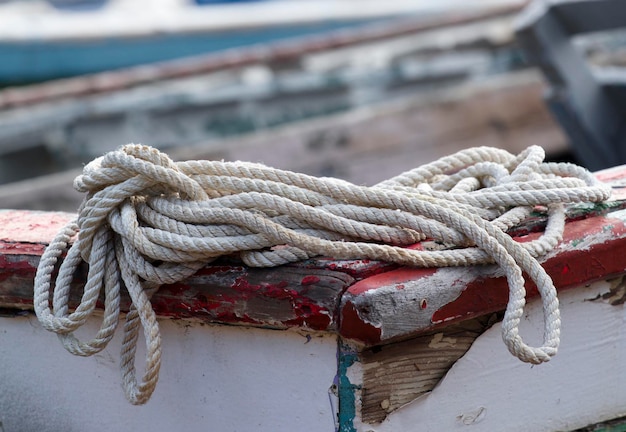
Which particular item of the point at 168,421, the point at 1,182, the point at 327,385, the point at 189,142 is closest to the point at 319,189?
the point at 327,385

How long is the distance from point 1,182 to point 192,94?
1.15m

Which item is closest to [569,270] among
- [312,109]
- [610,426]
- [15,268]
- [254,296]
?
[610,426]

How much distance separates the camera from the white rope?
1128 mm

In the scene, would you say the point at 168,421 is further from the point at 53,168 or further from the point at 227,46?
the point at 227,46

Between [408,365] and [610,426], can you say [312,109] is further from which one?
[408,365]

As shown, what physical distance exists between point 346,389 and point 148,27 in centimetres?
614

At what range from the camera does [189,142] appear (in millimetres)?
4344

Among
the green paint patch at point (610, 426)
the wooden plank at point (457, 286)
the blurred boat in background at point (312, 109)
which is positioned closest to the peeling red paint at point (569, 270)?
the wooden plank at point (457, 286)

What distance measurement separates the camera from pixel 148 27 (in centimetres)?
683

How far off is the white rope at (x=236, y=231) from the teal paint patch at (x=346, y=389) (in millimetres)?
143

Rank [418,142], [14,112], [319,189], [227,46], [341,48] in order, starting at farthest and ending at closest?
[227,46]
[341,48]
[14,112]
[418,142]
[319,189]

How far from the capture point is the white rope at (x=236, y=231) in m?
1.13

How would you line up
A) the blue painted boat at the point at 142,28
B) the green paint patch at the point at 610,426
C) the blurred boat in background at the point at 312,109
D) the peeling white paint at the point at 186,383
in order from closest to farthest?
the peeling white paint at the point at 186,383
the green paint patch at the point at 610,426
the blurred boat in background at the point at 312,109
the blue painted boat at the point at 142,28

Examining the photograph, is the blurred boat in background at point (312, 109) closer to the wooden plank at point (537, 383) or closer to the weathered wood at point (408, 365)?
the wooden plank at point (537, 383)
